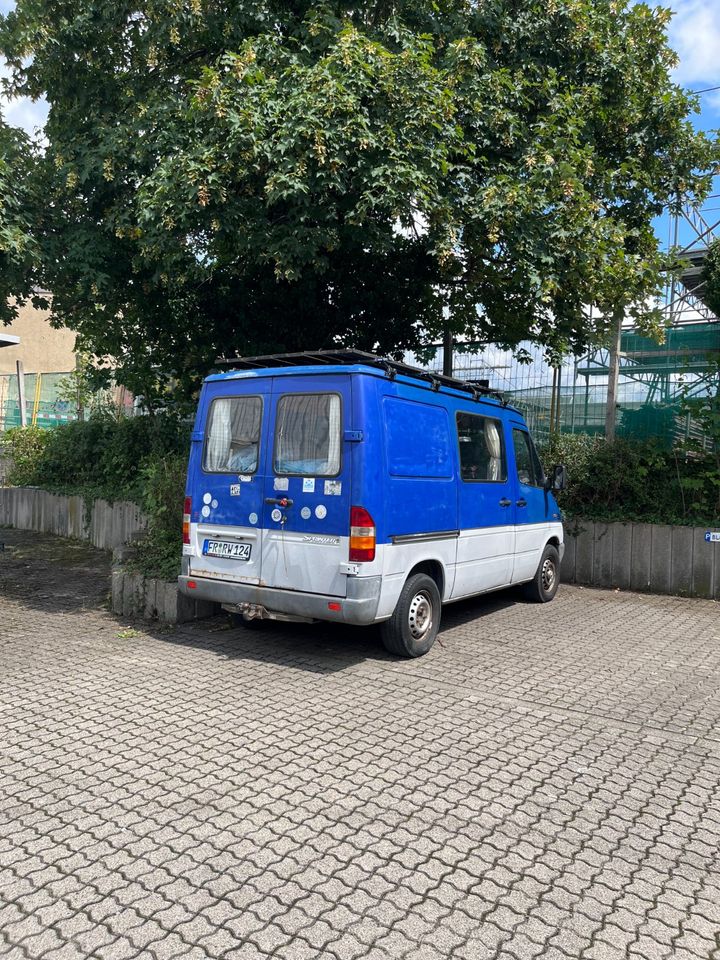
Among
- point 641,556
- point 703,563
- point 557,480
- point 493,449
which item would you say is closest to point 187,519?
point 493,449

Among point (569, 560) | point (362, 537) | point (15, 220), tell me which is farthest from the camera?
point (569, 560)

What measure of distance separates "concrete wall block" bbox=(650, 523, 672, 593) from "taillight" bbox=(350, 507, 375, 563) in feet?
19.1

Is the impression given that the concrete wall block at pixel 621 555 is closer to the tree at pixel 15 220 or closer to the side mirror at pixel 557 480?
the side mirror at pixel 557 480

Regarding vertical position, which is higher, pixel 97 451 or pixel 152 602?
pixel 97 451

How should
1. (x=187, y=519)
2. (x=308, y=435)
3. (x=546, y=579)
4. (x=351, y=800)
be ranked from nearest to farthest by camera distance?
(x=351, y=800), (x=308, y=435), (x=187, y=519), (x=546, y=579)

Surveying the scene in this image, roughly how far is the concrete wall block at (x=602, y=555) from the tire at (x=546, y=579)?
4.34 feet

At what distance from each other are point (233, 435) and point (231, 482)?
1.39ft

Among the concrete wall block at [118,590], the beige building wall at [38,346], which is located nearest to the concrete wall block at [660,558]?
the concrete wall block at [118,590]

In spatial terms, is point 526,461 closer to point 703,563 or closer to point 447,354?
point 703,563

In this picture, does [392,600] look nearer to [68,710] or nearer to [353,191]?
→ [68,710]

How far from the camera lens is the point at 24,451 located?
15.0 meters

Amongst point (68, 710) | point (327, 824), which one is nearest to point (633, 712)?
point (327, 824)

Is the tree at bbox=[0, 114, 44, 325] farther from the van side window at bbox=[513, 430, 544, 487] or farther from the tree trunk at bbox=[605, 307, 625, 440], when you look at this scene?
the tree trunk at bbox=[605, 307, 625, 440]

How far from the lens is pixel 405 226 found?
7938 mm
